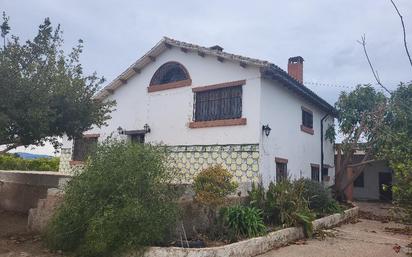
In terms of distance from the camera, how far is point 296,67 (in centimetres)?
1784

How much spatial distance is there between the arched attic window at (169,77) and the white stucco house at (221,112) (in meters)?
0.04

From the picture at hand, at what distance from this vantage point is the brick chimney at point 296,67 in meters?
17.8

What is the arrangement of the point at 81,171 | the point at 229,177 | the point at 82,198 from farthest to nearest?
the point at 229,177 < the point at 81,171 < the point at 82,198

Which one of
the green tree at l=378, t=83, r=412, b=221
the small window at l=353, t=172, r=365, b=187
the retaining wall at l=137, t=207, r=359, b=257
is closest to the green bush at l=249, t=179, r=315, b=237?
the retaining wall at l=137, t=207, r=359, b=257

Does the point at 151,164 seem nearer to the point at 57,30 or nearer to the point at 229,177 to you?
the point at 229,177

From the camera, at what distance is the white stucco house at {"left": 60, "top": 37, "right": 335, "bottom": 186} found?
41.4 ft

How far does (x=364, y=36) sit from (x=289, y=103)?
11.1 metres

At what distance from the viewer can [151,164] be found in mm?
7398

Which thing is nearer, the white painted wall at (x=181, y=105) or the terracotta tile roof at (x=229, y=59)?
the terracotta tile roof at (x=229, y=59)

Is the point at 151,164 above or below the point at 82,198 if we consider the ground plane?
above

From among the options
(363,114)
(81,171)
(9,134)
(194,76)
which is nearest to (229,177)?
(81,171)

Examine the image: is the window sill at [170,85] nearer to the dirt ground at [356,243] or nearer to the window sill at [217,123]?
the window sill at [217,123]

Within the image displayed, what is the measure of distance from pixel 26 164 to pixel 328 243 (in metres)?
19.1

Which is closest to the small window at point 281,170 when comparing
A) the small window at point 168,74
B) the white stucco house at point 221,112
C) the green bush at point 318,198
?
the white stucco house at point 221,112
